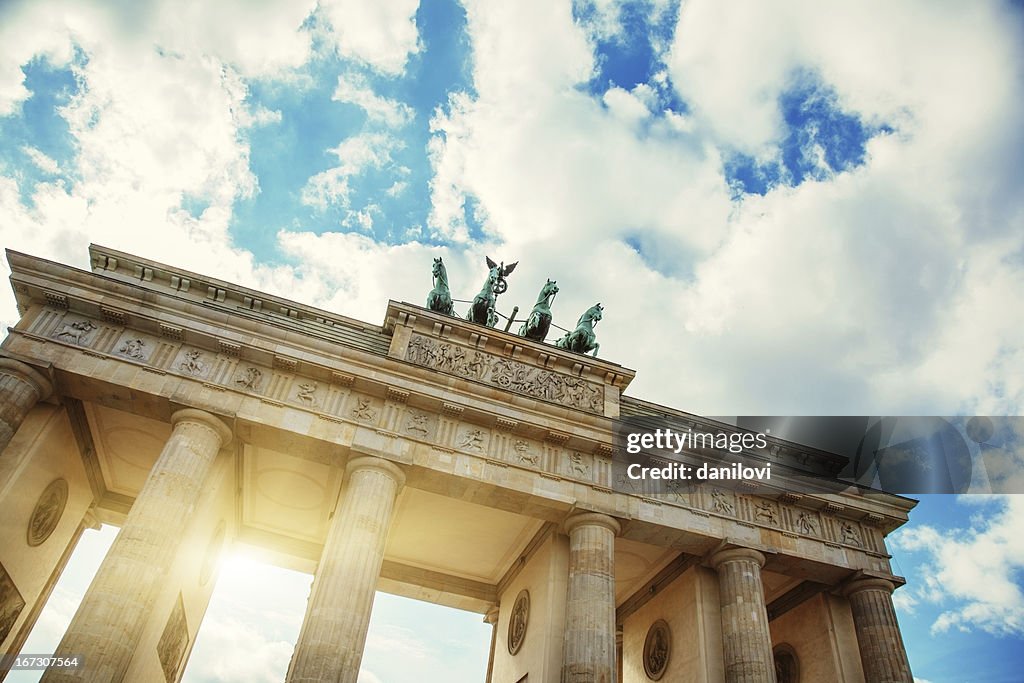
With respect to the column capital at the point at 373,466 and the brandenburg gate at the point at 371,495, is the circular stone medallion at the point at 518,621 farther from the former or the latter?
the column capital at the point at 373,466

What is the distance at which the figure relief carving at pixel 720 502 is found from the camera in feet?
57.8

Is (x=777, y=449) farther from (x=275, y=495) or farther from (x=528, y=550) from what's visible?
(x=275, y=495)

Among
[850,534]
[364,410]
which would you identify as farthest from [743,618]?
[364,410]

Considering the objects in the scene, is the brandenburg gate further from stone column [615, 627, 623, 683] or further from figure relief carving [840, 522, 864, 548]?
stone column [615, 627, 623, 683]

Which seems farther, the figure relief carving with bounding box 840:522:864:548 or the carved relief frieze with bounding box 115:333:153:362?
the figure relief carving with bounding box 840:522:864:548

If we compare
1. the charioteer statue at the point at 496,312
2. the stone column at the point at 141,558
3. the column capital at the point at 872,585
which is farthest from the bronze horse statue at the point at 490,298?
the column capital at the point at 872,585

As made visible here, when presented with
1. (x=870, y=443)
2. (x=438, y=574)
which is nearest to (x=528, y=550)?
(x=438, y=574)

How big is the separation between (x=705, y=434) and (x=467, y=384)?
735 centimetres

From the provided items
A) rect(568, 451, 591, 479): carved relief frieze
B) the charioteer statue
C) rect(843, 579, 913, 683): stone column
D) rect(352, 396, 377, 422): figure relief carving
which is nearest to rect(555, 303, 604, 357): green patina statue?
the charioteer statue

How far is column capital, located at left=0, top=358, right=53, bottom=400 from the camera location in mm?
14102

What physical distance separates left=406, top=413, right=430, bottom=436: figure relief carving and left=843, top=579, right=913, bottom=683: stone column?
12442 millimetres

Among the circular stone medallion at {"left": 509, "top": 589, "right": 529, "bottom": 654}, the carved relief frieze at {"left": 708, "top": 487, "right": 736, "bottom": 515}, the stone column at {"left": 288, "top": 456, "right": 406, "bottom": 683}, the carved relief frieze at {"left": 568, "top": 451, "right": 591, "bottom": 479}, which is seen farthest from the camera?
the circular stone medallion at {"left": 509, "top": 589, "right": 529, "bottom": 654}

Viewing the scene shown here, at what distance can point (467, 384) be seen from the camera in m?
16.8

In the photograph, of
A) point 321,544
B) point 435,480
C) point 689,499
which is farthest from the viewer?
point 321,544
